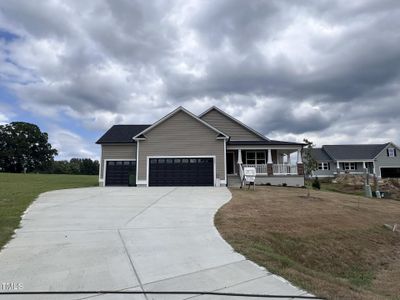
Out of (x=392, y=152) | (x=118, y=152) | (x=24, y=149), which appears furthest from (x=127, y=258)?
(x=24, y=149)

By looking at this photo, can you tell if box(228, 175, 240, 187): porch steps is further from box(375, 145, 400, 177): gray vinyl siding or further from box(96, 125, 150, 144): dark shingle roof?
box(375, 145, 400, 177): gray vinyl siding

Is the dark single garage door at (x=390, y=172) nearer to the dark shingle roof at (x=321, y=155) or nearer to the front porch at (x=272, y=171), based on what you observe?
the dark shingle roof at (x=321, y=155)

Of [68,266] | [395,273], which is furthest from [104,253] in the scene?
[395,273]

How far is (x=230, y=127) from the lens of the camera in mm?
29375

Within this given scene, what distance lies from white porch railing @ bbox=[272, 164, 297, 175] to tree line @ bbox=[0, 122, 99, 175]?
7047 centimetres

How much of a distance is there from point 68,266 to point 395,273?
24.1 feet

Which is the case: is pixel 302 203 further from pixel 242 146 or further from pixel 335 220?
pixel 242 146

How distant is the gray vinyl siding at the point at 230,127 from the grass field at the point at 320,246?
16243mm

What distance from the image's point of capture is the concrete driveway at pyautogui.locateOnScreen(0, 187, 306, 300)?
4.63 metres

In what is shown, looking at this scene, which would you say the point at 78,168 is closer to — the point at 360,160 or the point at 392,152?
the point at 360,160

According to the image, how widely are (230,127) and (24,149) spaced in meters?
66.3

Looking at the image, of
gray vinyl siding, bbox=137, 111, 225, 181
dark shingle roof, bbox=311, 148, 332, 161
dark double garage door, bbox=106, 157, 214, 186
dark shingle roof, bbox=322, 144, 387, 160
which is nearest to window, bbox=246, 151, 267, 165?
gray vinyl siding, bbox=137, 111, 225, 181

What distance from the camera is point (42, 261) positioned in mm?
5652

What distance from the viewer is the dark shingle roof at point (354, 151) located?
4802 centimetres
